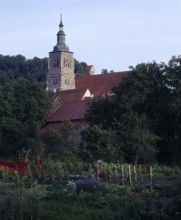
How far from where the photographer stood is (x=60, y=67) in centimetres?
9731

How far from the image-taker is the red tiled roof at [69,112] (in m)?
60.2

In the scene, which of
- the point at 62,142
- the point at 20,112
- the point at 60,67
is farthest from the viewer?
the point at 60,67

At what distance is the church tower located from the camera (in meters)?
96.4

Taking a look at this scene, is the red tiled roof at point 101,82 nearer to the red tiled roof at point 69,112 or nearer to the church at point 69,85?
the church at point 69,85

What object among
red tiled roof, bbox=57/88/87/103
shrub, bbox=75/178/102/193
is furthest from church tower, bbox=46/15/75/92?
shrub, bbox=75/178/102/193

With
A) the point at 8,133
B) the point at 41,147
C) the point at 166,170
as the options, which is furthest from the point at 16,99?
the point at 166,170

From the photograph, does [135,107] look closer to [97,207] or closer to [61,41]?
[97,207]

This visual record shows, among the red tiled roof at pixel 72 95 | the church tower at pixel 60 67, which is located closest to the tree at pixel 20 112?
the red tiled roof at pixel 72 95

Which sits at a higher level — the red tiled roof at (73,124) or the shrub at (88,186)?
the red tiled roof at (73,124)

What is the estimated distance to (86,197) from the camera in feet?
53.6

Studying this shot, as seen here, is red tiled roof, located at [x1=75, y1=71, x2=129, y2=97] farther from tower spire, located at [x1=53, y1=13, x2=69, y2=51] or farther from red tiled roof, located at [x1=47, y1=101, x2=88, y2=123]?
red tiled roof, located at [x1=47, y1=101, x2=88, y2=123]

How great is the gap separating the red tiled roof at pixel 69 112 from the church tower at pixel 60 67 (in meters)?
31.0

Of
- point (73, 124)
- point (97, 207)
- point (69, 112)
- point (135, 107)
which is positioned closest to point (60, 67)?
point (69, 112)

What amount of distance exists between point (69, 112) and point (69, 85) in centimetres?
3408
